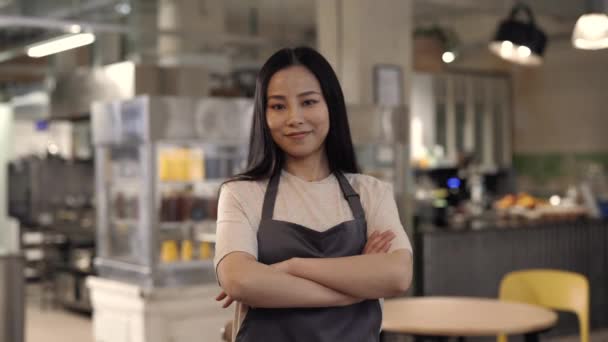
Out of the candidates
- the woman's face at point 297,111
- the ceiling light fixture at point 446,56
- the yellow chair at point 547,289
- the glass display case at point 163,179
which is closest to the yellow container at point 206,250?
the glass display case at point 163,179

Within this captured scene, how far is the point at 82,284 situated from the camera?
390 inches

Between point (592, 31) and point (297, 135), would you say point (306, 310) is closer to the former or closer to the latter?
point (297, 135)

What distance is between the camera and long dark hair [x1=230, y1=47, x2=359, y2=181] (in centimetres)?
189

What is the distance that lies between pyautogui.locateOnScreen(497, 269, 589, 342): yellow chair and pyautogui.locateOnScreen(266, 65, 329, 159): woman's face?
3.09 metres

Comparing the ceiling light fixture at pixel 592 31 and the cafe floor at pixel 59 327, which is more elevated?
the ceiling light fixture at pixel 592 31

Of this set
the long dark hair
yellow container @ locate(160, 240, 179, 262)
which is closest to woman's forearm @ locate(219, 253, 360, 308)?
the long dark hair

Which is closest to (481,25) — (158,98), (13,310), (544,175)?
(544,175)

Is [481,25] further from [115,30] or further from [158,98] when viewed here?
[158,98]

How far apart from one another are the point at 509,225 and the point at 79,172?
6161 mm

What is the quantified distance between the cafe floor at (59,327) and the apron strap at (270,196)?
6.00 metres

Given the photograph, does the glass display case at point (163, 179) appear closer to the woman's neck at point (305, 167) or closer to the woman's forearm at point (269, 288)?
the woman's neck at point (305, 167)

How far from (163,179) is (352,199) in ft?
15.3

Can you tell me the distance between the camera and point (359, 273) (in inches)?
69.7

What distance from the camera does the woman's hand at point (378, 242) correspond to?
1838 millimetres
